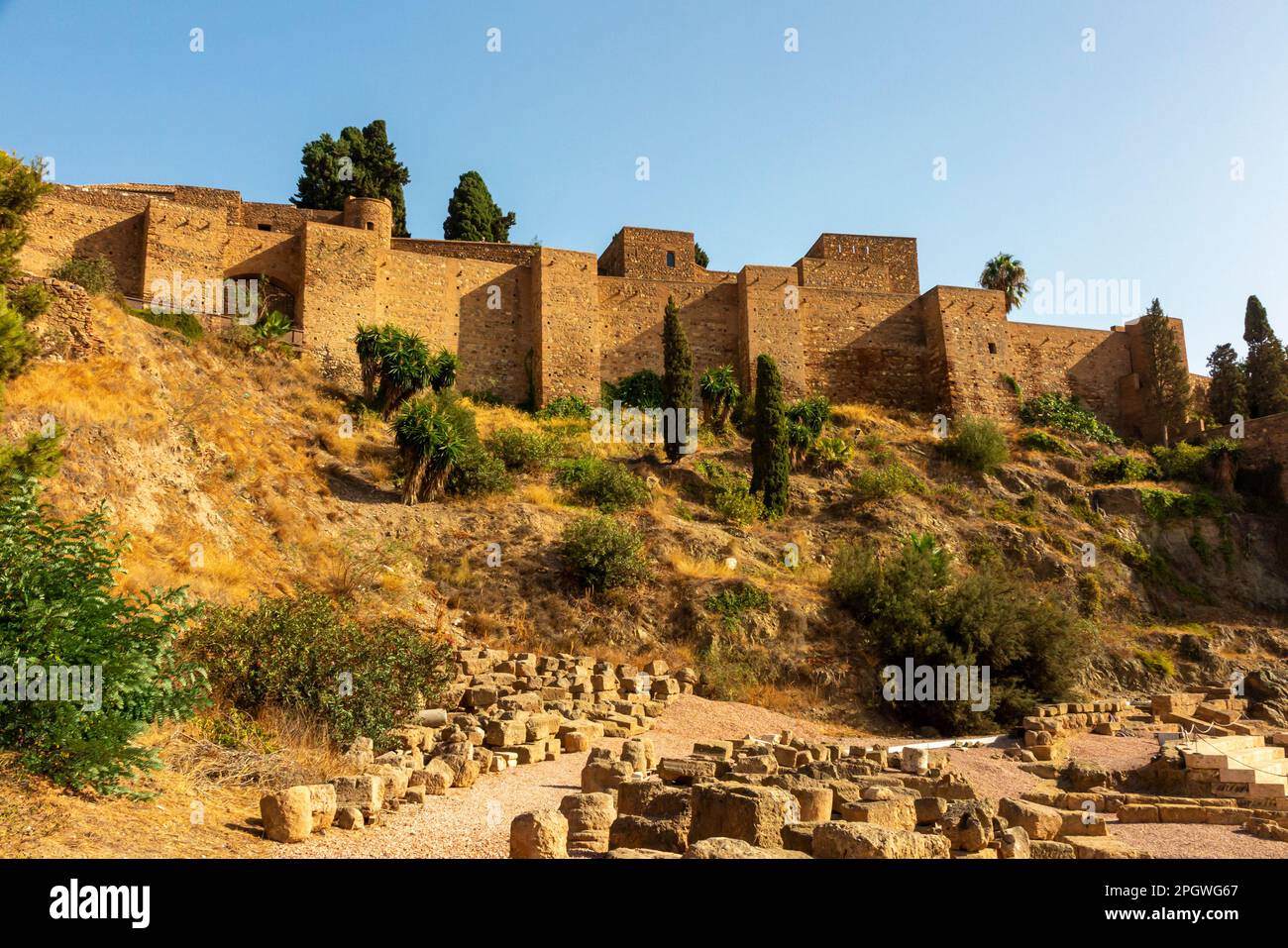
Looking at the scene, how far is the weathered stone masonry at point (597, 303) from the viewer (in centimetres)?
2620

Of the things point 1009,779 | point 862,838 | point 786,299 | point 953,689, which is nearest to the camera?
point 862,838

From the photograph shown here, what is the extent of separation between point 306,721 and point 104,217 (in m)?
21.8

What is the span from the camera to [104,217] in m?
25.9

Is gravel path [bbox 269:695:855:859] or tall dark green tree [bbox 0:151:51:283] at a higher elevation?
tall dark green tree [bbox 0:151:51:283]

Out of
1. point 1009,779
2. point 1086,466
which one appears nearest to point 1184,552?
point 1086,466

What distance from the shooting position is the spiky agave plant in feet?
67.7

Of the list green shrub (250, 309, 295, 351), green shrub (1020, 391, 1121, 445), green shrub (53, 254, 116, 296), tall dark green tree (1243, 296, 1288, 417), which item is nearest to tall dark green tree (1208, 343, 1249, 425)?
tall dark green tree (1243, 296, 1288, 417)

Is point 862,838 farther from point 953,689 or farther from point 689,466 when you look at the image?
point 689,466

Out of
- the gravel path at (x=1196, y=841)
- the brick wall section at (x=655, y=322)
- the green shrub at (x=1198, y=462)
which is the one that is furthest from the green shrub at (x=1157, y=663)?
the brick wall section at (x=655, y=322)

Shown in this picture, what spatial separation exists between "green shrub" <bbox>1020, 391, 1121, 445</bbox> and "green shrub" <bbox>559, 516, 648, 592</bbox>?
19.4 metres

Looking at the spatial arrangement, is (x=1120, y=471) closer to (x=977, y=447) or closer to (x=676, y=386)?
(x=977, y=447)

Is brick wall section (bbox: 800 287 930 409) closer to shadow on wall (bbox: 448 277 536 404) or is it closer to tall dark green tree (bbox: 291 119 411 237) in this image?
shadow on wall (bbox: 448 277 536 404)

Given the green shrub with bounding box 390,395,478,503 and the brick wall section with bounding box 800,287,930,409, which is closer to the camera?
the green shrub with bounding box 390,395,478,503

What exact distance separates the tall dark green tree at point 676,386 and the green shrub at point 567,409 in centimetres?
311
